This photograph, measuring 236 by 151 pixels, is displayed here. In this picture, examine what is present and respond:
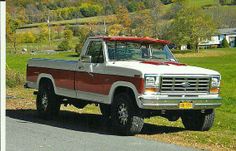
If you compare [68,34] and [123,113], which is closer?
[123,113]

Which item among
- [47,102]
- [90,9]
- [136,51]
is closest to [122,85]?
[136,51]

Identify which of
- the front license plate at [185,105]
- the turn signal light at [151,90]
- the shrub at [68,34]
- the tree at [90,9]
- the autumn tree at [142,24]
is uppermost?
the tree at [90,9]

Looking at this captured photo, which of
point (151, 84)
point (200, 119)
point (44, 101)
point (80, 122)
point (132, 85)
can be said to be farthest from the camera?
point (44, 101)

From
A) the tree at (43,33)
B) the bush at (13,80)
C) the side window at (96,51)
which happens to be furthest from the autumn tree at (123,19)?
the side window at (96,51)

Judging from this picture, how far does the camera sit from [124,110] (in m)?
10.4

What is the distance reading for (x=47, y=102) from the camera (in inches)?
518

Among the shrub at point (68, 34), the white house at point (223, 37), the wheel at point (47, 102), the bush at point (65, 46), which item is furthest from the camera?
the white house at point (223, 37)

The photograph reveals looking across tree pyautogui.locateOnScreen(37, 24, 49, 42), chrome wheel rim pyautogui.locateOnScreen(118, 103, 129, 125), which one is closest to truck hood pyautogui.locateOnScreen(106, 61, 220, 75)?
chrome wheel rim pyautogui.locateOnScreen(118, 103, 129, 125)

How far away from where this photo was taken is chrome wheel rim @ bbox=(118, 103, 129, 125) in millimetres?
10359

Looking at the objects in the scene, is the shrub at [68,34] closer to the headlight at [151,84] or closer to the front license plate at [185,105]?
the front license plate at [185,105]

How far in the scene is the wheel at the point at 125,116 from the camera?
1017 centimetres

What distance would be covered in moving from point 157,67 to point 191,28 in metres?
90.6

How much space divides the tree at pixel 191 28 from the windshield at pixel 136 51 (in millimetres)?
84613

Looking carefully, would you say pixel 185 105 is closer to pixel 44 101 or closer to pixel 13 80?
pixel 44 101
